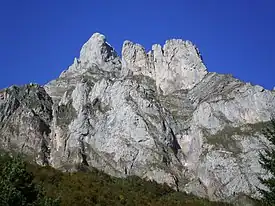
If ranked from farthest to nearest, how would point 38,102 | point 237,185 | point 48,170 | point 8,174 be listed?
point 38,102 → point 237,185 → point 48,170 → point 8,174

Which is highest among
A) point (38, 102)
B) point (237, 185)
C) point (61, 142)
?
point (38, 102)

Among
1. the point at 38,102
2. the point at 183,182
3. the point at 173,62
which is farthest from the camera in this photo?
the point at 173,62

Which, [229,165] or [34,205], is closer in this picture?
[34,205]

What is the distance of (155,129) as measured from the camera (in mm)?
158625

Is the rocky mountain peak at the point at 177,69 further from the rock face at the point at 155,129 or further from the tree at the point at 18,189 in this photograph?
the tree at the point at 18,189

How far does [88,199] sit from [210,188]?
9107cm

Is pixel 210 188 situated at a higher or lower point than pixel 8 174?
higher

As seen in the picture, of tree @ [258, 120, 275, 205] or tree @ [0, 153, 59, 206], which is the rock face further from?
tree @ [0, 153, 59, 206]

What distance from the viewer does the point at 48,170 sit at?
6619cm

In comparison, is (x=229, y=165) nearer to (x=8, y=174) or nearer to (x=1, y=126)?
(x=1, y=126)

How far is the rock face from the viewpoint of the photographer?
145500 mm

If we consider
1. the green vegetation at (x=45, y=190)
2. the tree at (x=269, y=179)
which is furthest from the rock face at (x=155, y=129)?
the tree at (x=269, y=179)

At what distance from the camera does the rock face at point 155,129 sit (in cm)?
14550

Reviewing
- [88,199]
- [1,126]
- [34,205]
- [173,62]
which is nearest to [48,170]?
[88,199]
